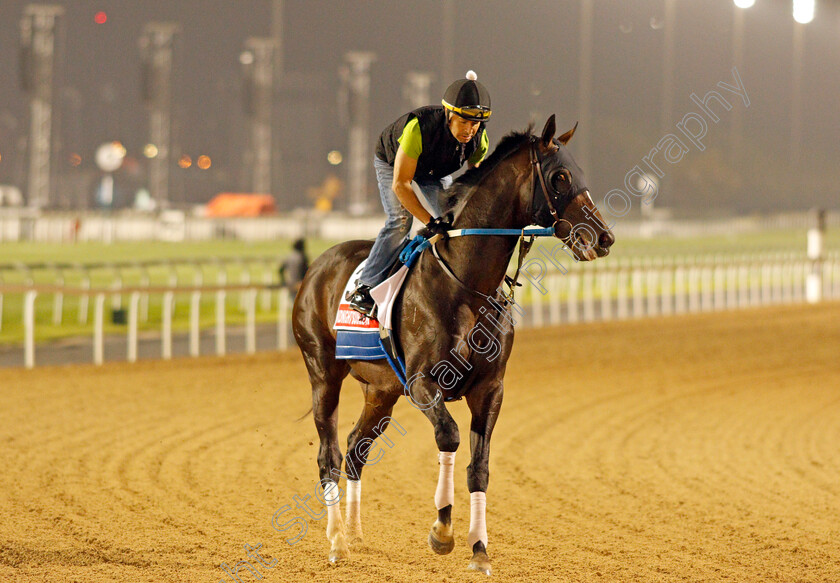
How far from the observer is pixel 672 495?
5867 millimetres

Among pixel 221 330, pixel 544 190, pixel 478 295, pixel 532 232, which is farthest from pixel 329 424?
pixel 221 330

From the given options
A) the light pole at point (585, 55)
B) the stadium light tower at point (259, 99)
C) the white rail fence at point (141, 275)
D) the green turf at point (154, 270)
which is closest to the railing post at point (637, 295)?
the green turf at point (154, 270)

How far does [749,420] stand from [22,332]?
1094 centimetres

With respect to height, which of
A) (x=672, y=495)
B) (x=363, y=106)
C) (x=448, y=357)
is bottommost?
(x=672, y=495)

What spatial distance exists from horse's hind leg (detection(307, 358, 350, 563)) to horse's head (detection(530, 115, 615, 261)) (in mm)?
1451

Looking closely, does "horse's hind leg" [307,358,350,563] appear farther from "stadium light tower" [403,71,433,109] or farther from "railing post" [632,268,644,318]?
"stadium light tower" [403,71,433,109]

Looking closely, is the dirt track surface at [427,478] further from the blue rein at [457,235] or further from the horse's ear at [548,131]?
the horse's ear at [548,131]

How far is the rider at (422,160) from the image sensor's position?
4.26 meters

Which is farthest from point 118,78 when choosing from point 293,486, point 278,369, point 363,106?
point 293,486

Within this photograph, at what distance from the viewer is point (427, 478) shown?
634 cm

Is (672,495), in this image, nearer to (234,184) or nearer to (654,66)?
(654,66)

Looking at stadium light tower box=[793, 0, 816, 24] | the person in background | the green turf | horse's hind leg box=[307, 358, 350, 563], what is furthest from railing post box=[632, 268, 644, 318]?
horse's hind leg box=[307, 358, 350, 563]

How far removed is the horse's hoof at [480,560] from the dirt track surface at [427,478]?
0.04 metres

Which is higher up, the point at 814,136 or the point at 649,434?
the point at 814,136
